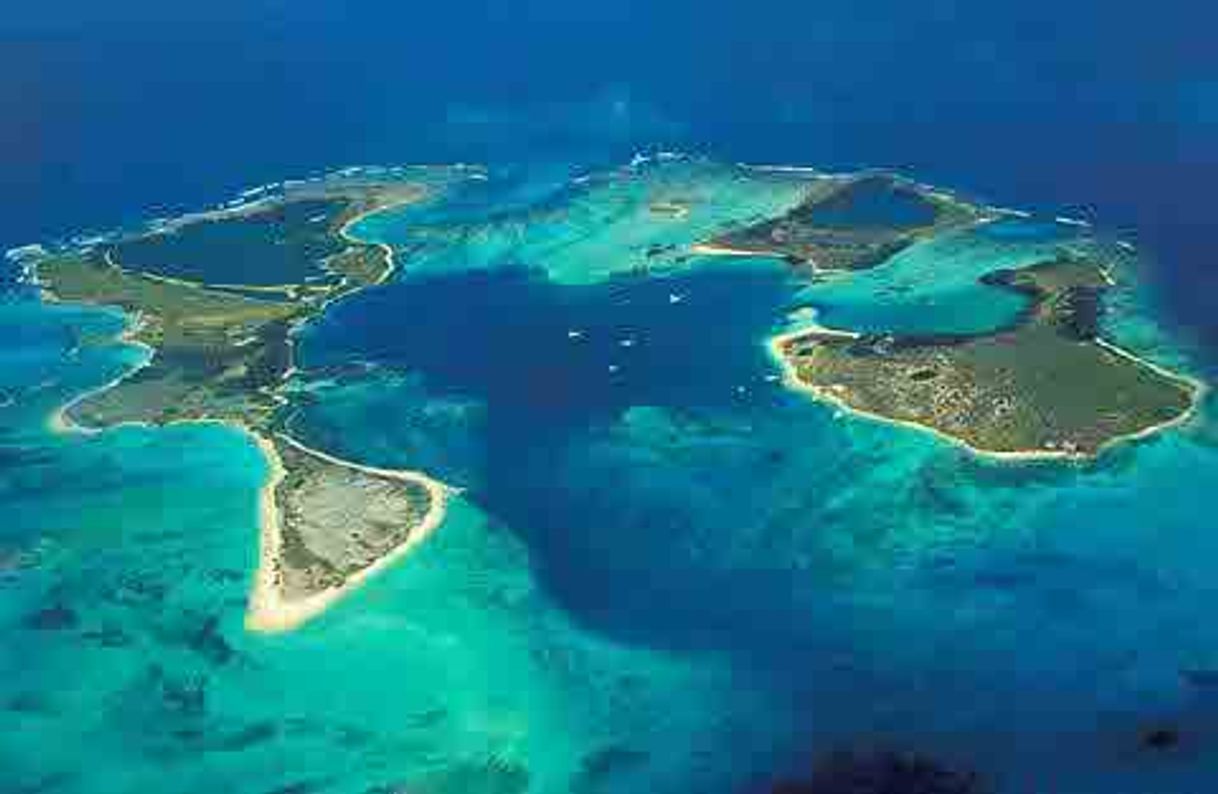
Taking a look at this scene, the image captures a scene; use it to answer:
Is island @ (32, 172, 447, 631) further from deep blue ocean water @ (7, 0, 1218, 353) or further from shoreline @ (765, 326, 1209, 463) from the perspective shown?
shoreline @ (765, 326, 1209, 463)

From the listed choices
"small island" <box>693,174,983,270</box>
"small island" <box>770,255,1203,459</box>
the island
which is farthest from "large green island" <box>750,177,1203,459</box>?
the island

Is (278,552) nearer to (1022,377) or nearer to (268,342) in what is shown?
(268,342)

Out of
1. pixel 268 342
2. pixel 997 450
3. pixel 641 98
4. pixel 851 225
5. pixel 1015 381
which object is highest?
pixel 1015 381

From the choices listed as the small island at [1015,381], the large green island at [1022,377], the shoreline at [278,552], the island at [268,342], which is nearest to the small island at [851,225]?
the large green island at [1022,377]

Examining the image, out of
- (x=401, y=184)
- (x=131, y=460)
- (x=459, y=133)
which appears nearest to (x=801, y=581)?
(x=131, y=460)

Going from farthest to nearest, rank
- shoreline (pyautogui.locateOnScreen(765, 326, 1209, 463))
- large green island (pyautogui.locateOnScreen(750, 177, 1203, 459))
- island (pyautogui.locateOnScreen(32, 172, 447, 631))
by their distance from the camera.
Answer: large green island (pyautogui.locateOnScreen(750, 177, 1203, 459)), shoreline (pyautogui.locateOnScreen(765, 326, 1209, 463)), island (pyautogui.locateOnScreen(32, 172, 447, 631))

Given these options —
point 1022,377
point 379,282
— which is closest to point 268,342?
point 379,282
